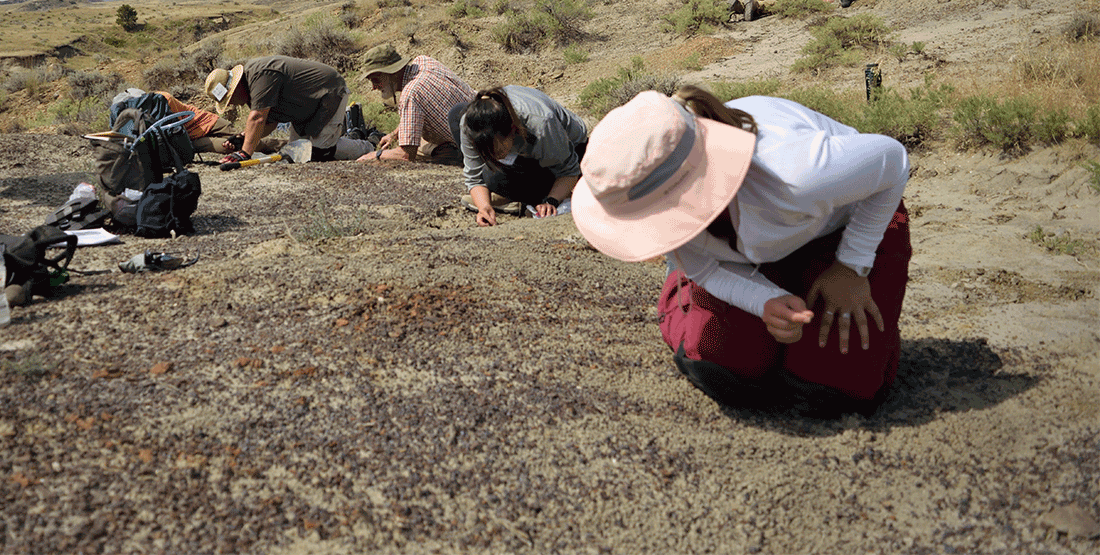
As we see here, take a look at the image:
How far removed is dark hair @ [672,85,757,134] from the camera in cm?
179

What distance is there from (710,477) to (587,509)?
380 mm

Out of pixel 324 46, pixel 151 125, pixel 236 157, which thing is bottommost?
pixel 236 157

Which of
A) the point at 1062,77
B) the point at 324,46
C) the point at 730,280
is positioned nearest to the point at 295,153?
the point at 730,280

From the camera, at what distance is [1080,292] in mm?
3184

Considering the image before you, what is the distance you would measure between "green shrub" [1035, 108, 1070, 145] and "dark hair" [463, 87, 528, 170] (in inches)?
128

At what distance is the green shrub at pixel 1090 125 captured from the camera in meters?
4.34

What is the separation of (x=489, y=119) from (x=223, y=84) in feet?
11.5

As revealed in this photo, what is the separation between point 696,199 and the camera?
5.50ft

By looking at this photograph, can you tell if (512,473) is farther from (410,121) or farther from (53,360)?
(410,121)

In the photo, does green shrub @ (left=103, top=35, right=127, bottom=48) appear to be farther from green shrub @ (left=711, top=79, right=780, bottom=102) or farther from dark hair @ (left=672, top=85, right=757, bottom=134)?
dark hair @ (left=672, top=85, right=757, bottom=134)

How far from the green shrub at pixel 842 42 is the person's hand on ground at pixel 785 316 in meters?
6.72

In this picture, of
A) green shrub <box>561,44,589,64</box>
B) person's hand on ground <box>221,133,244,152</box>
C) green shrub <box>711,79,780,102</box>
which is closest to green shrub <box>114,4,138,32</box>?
green shrub <box>561,44,589,64</box>

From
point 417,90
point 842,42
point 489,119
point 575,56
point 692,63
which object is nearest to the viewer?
point 489,119

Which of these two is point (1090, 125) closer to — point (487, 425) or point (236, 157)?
point (487, 425)
